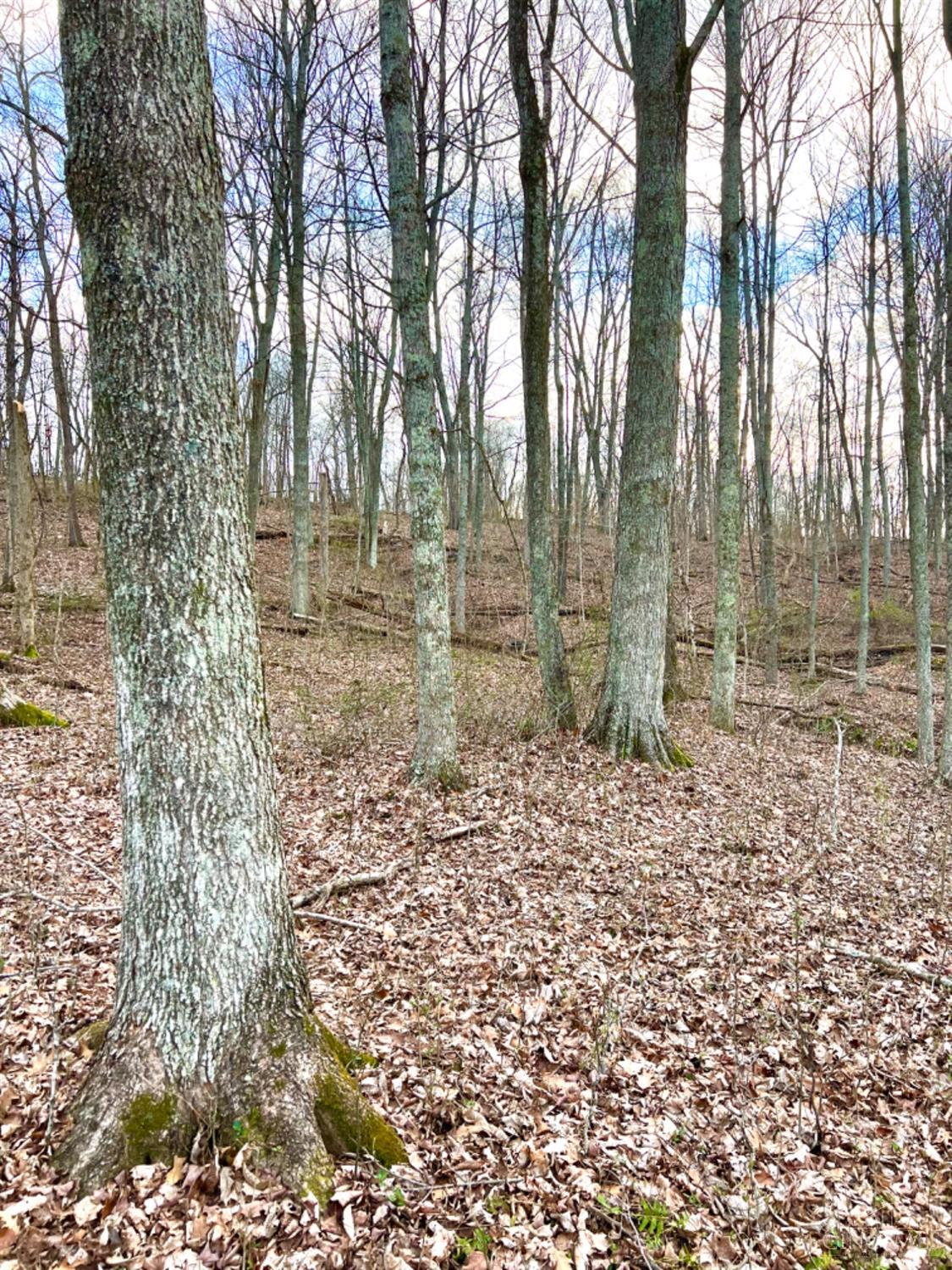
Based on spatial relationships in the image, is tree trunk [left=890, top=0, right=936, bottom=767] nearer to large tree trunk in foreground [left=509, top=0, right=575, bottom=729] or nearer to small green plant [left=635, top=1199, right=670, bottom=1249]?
large tree trunk in foreground [left=509, top=0, right=575, bottom=729]

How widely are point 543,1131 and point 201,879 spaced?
5.65 feet

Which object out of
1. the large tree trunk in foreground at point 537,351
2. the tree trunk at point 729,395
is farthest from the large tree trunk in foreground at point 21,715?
the tree trunk at point 729,395

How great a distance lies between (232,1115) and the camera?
2.41 m

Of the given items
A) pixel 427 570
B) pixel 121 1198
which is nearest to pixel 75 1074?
pixel 121 1198

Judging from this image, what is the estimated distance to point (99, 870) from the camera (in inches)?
177

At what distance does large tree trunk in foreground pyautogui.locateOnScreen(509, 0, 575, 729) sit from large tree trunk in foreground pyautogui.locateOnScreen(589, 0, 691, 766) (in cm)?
86

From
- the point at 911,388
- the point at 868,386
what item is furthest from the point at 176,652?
the point at 868,386

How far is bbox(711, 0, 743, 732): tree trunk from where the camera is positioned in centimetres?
954

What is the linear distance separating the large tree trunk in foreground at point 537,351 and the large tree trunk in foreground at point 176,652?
19.3 ft

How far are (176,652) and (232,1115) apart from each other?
1.59 meters

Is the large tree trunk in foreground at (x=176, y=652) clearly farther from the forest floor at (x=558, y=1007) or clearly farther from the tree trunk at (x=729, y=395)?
the tree trunk at (x=729, y=395)

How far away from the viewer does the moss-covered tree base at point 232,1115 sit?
7.70 feet

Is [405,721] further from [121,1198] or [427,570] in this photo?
[121,1198]

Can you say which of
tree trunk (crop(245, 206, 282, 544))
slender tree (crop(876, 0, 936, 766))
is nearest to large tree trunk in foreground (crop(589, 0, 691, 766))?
slender tree (crop(876, 0, 936, 766))
